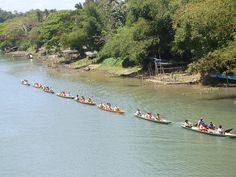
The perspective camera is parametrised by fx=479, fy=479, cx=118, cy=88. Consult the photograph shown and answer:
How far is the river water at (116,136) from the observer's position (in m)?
31.2

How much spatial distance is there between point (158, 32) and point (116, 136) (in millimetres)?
29444

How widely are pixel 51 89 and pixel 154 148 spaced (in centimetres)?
3200

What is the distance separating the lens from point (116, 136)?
3825 cm

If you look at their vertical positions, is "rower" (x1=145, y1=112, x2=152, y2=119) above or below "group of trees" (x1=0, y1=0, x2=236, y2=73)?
below

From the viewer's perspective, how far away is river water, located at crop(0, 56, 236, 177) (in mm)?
31234

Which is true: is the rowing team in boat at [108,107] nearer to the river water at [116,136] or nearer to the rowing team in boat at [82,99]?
the river water at [116,136]

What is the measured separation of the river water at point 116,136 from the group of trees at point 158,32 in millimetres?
4577

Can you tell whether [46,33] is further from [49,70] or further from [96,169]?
[96,169]

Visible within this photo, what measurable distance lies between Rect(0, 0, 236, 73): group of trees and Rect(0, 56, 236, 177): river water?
4577 millimetres

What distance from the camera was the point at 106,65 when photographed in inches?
3127

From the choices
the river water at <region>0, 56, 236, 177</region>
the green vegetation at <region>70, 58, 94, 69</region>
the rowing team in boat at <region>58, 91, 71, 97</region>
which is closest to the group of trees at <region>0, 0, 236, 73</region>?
the green vegetation at <region>70, 58, 94, 69</region>

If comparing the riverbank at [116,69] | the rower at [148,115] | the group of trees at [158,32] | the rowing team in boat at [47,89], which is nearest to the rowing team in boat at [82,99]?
the rowing team in boat at [47,89]

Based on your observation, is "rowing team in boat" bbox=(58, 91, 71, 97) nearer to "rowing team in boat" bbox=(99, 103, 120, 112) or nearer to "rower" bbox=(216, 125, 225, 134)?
"rowing team in boat" bbox=(99, 103, 120, 112)

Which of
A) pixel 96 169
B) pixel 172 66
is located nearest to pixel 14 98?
pixel 172 66
